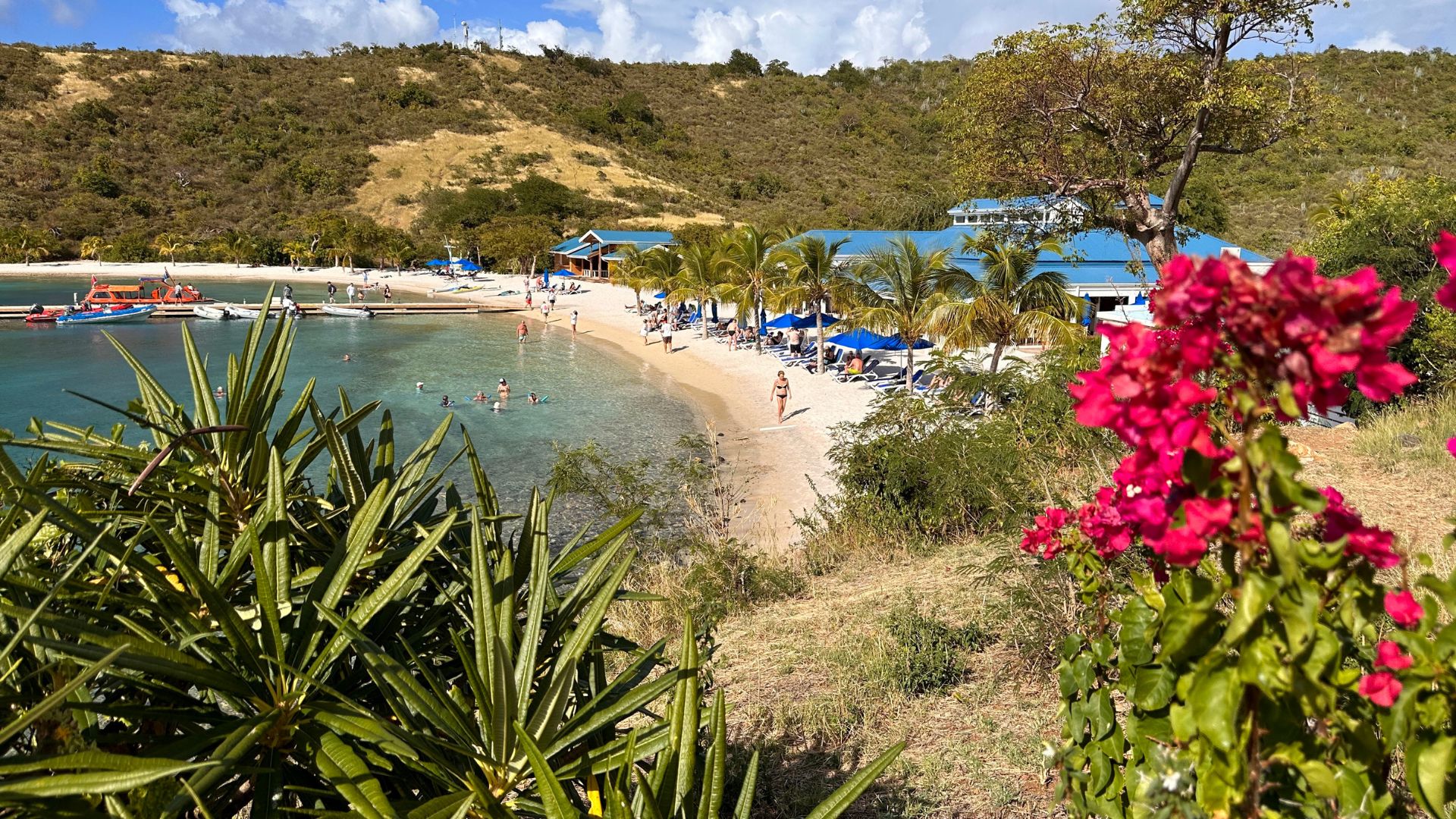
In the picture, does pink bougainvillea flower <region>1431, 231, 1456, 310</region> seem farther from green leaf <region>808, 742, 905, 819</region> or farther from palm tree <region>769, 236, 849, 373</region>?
palm tree <region>769, 236, 849, 373</region>

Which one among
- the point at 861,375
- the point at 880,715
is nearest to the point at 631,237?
the point at 861,375

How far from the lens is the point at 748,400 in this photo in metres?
22.7

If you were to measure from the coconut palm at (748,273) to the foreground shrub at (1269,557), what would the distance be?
2601cm

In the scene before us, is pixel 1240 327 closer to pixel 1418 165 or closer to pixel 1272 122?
pixel 1272 122

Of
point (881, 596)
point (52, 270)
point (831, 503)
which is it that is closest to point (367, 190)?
point (52, 270)

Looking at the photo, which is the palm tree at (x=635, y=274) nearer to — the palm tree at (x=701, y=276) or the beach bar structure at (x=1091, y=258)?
the palm tree at (x=701, y=276)

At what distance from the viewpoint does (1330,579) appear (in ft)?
4.25

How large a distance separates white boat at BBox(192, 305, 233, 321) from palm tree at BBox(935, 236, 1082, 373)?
36.2m

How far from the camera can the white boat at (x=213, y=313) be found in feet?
127

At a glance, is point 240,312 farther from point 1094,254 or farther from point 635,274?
point 1094,254

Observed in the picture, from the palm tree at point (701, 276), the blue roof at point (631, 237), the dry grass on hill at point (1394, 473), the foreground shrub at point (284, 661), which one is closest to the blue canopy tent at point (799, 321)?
the palm tree at point (701, 276)

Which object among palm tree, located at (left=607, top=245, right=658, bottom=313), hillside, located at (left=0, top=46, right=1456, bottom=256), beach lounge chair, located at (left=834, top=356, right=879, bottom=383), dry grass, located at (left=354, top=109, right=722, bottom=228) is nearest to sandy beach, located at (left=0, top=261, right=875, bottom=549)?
beach lounge chair, located at (left=834, top=356, right=879, bottom=383)

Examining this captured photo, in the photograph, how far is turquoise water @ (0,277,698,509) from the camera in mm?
19812

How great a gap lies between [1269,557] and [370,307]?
46613mm
